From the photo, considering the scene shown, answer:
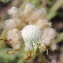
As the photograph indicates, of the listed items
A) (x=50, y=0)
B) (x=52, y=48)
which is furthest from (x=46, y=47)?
(x=50, y=0)

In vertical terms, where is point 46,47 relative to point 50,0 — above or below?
below

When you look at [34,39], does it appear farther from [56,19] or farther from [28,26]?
[56,19]

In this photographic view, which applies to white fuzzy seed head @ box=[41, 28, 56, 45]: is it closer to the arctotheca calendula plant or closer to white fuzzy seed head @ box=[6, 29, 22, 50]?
the arctotheca calendula plant

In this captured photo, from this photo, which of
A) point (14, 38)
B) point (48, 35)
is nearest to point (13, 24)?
point (14, 38)

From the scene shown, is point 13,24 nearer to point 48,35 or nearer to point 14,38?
point 14,38

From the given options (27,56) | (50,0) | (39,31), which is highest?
(50,0)
